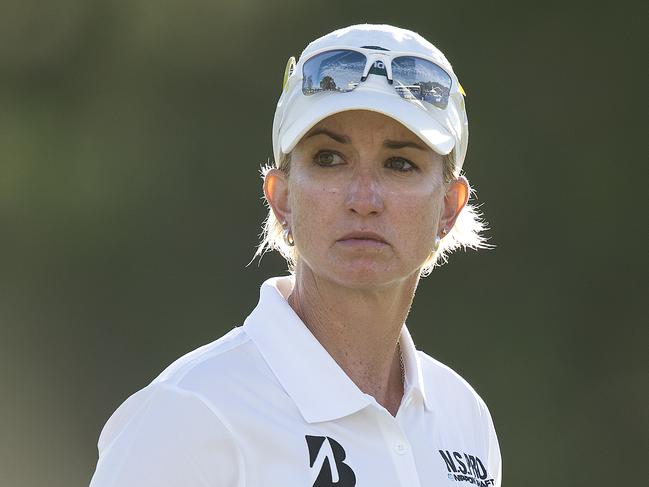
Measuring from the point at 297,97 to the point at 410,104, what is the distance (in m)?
0.23

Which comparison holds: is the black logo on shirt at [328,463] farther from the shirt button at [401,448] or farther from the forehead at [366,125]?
the forehead at [366,125]

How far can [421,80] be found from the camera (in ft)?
7.40

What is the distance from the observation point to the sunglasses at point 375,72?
2.21 metres

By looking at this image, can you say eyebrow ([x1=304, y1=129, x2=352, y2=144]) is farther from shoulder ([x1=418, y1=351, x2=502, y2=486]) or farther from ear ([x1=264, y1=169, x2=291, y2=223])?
shoulder ([x1=418, y1=351, x2=502, y2=486])

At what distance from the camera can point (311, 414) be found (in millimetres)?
2012

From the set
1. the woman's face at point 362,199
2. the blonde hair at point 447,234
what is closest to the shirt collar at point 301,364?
the woman's face at point 362,199

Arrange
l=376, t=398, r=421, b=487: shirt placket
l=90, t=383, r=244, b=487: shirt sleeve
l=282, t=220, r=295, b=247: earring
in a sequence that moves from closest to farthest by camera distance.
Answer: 1. l=90, t=383, r=244, b=487: shirt sleeve
2. l=376, t=398, r=421, b=487: shirt placket
3. l=282, t=220, r=295, b=247: earring

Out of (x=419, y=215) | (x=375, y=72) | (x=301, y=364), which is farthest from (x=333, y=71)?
(x=301, y=364)

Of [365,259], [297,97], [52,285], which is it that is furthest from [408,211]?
[52,285]

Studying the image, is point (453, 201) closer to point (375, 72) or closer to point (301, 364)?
point (375, 72)

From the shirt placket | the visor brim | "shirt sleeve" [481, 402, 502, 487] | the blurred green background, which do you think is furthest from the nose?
the blurred green background

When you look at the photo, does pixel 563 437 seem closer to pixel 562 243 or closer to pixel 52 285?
pixel 562 243

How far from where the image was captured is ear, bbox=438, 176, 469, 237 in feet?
7.86

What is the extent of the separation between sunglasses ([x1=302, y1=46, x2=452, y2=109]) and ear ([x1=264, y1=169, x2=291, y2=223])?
193 millimetres
